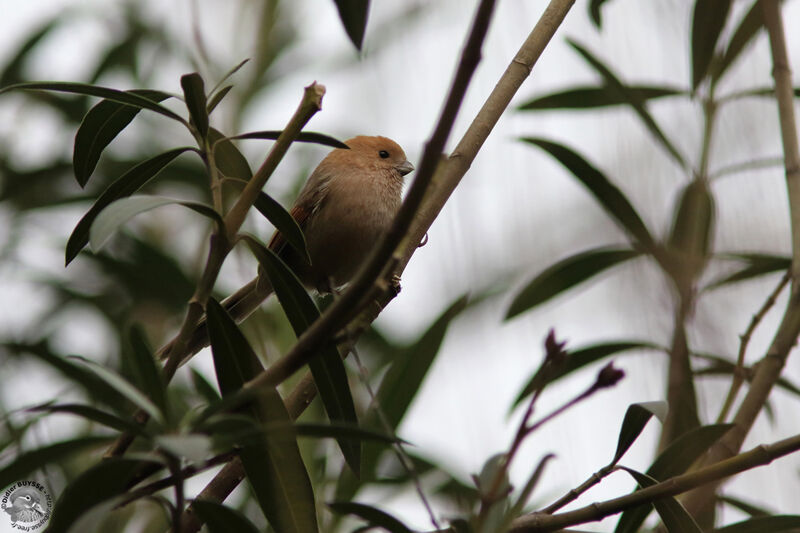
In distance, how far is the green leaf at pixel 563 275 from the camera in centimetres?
243

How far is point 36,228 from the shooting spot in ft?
12.0

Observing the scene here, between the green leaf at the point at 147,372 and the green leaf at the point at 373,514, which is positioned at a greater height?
the green leaf at the point at 147,372

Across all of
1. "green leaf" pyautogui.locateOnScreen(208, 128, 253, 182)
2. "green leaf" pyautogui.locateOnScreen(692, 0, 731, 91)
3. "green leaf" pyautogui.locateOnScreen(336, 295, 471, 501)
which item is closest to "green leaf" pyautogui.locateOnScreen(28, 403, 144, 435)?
"green leaf" pyautogui.locateOnScreen(208, 128, 253, 182)

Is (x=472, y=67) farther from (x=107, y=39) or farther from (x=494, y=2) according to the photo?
(x=107, y=39)

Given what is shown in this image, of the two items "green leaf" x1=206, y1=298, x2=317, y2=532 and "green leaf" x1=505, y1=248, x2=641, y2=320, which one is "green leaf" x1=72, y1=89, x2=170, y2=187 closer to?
"green leaf" x1=206, y1=298, x2=317, y2=532

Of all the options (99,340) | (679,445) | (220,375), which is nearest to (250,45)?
(99,340)

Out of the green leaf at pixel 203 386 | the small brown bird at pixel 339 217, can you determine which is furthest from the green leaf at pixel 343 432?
the small brown bird at pixel 339 217

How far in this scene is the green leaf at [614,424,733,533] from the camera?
1.67 meters

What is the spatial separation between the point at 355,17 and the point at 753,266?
4.53 feet

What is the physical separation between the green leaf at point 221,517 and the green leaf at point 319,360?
0.27m

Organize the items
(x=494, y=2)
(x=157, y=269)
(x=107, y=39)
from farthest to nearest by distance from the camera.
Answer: (x=107, y=39)
(x=157, y=269)
(x=494, y=2)

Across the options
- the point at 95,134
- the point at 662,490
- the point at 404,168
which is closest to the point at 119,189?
the point at 95,134

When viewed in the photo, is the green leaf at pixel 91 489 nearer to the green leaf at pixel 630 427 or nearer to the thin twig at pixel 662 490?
the thin twig at pixel 662 490

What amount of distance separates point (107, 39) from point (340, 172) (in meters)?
1.66
